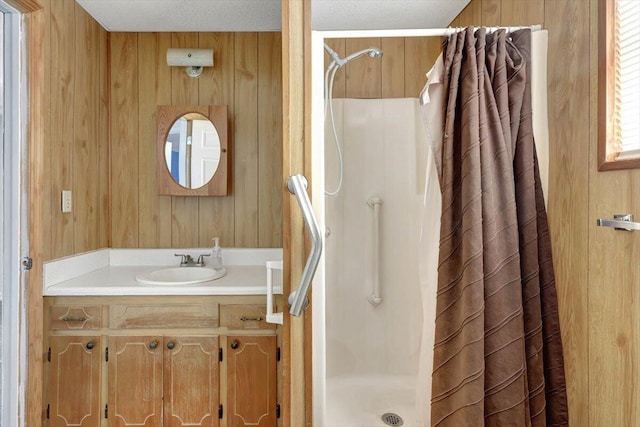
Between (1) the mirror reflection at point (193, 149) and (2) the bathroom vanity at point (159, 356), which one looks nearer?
(2) the bathroom vanity at point (159, 356)

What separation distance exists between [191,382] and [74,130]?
1.41m

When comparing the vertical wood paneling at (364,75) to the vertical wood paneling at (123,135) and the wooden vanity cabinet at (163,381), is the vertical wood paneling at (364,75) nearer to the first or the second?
the vertical wood paneling at (123,135)

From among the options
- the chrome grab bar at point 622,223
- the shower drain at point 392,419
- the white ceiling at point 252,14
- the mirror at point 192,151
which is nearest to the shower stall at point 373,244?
the shower drain at point 392,419

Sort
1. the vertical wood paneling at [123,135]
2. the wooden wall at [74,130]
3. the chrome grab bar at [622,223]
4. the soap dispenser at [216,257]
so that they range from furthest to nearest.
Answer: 1. the vertical wood paneling at [123,135]
2. the soap dispenser at [216,257]
3. the wooden wall at [74,130]
4. the chrome grab bar at [622,223]

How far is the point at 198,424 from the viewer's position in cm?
162

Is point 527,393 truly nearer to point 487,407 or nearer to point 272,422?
point 487,407

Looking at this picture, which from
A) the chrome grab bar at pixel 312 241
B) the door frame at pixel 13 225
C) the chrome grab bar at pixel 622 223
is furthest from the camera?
the door frame at pixel 13 225

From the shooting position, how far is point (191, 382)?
5.32 ft

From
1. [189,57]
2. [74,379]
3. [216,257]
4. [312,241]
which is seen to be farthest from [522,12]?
[74,379]

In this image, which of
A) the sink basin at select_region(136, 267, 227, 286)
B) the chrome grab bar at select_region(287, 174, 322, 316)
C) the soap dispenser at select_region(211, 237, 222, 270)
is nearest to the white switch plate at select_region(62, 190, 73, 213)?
the sink basin at select_region(136, 267, 227, 286)

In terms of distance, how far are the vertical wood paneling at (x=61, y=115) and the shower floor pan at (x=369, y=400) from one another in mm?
1546

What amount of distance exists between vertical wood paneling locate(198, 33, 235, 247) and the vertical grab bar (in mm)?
858

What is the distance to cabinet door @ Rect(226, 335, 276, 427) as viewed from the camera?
1.63 meters

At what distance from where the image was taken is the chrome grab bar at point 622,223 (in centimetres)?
94
